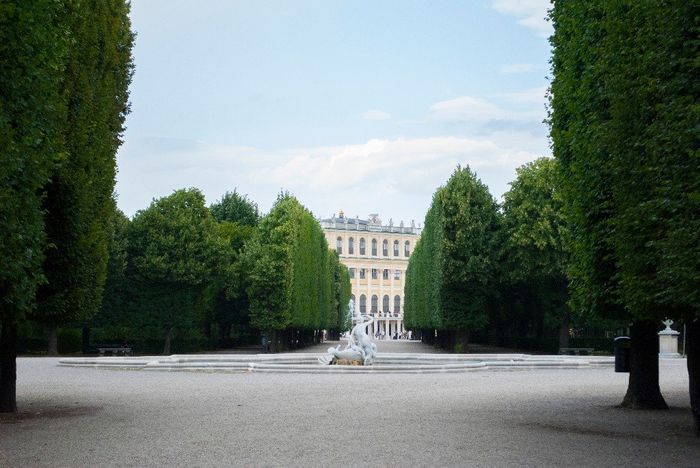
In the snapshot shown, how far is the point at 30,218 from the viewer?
16.2m

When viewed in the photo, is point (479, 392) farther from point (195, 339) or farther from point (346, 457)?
point (195, 339)

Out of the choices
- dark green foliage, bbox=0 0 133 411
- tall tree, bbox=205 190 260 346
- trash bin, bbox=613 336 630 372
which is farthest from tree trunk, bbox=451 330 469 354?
dark green foliage, bbox=0 0 133 411

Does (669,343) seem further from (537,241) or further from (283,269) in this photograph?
(283,269)

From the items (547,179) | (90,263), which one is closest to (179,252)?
(547,179)

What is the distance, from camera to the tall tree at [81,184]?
63.2 feet

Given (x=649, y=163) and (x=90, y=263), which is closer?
(x=649, y=163)

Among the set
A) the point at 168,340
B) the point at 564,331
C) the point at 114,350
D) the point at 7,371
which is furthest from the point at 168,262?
the point at 7,371

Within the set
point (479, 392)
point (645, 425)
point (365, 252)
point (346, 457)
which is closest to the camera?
point (346, 457)

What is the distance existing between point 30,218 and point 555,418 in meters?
11.2

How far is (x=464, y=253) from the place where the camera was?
58.6 metres

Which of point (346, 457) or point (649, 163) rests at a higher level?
point (649, 163)

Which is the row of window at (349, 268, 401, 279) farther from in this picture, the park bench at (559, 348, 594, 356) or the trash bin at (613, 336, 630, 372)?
the trash bin at (613, 336, 630, 372)

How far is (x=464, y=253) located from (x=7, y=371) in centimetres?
4191

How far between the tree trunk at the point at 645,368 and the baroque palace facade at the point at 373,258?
486ft
